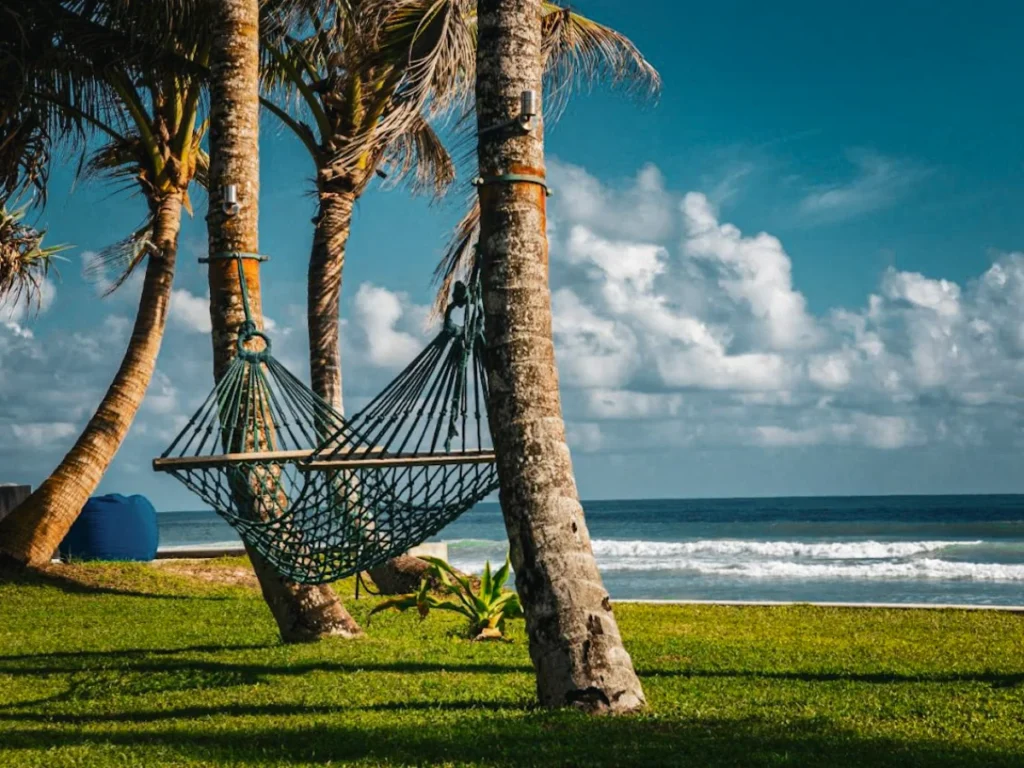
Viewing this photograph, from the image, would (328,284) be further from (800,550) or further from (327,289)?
(800,550)

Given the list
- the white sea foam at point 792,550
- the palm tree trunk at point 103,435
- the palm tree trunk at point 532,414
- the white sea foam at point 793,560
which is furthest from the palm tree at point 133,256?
the white sea foam at point 792,550

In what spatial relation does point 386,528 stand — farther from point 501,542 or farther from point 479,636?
point 501,542

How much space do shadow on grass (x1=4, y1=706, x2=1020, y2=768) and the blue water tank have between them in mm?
8202

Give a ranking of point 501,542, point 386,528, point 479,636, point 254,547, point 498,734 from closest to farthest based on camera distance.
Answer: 1. point 498,734
2. point 386,528
3. point 254,547
4. point 479,636
5. point 501,542

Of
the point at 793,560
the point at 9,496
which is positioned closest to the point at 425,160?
the point at 9,496

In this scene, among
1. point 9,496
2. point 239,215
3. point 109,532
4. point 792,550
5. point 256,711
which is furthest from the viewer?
point 792,550

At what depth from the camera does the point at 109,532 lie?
1219cm

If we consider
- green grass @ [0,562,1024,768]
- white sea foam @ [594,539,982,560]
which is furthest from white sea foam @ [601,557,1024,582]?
green grass @ [0,562,1024,768]

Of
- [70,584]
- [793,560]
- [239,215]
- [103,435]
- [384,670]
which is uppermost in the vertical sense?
Result: [239,215]

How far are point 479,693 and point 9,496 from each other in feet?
33.7

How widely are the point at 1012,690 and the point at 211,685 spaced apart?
3730mm

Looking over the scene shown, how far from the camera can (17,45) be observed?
31.4 feet

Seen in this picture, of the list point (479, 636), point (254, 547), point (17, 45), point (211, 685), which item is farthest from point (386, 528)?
point (17, 45)

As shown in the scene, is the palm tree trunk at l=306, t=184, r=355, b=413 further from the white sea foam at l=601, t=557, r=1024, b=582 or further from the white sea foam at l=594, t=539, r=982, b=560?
the white sea foam at l=594, t=539, r=982, b=560
